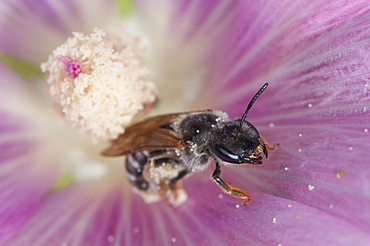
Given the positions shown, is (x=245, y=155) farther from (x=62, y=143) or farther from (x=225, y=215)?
(x=62, y=143)

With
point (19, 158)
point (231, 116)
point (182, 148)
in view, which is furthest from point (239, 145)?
point (19, 158)

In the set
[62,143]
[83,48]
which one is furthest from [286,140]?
[62,143]

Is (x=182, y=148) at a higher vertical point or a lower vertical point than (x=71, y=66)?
lower

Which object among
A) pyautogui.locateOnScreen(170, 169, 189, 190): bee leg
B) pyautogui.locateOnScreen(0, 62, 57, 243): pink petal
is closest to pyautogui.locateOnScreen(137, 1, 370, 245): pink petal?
pyautogui.locateOnScreen(170, 169, 189, 190): bee leg

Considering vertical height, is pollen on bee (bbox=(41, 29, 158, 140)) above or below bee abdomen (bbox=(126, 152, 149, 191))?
above

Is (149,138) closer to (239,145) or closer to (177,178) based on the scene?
(177,178)

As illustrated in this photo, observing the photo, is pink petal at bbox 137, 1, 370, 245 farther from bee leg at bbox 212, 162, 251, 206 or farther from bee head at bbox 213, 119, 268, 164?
bee head at bbox 213, 119, 268, 164
